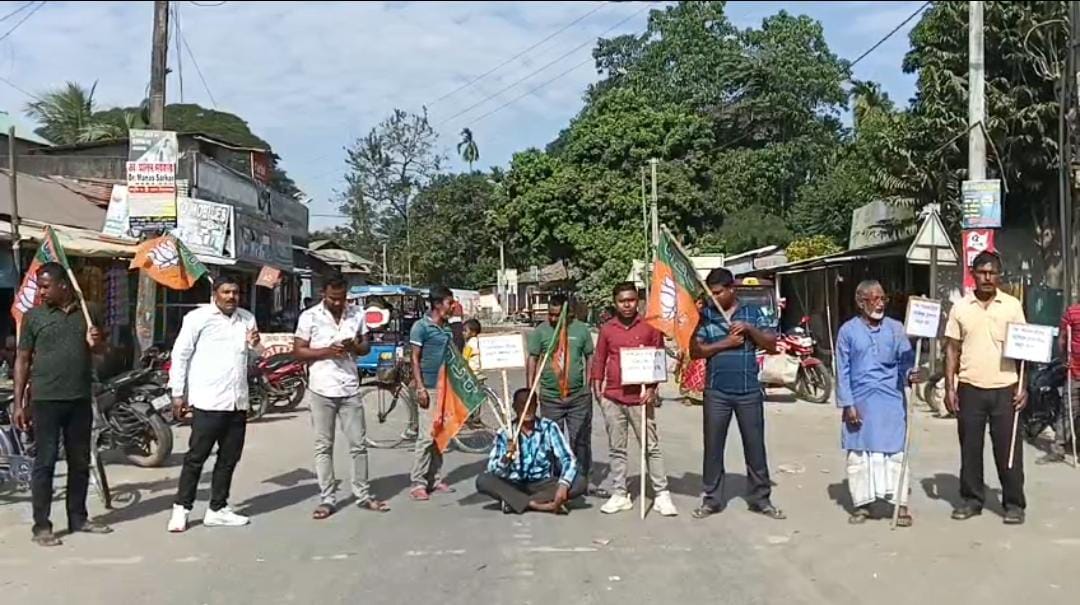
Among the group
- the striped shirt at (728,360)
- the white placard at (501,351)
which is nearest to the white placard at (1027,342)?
the striped shirt at (728,360)

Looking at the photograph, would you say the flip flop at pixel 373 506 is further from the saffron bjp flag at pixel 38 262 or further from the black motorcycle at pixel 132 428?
the black motorcycle at pixel 132 428

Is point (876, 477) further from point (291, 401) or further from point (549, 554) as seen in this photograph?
point (291, 401)

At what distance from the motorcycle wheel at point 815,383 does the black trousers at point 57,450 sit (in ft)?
37.9

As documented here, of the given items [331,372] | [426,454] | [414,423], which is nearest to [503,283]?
[414,423]

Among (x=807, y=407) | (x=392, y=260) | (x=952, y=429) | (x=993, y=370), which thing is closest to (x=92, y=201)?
(x=807, y=407)

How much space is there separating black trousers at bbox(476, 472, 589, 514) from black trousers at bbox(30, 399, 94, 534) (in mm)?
2869

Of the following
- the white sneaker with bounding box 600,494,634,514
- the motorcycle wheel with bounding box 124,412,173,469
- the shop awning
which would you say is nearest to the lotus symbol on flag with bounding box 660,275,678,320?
the white sneaker with bounding box 600,494,634,514

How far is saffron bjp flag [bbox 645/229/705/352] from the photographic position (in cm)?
754

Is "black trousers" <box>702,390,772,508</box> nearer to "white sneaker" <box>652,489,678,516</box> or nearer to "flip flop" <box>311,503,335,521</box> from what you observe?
"white sneaker" <box>652,489,678,516</box>

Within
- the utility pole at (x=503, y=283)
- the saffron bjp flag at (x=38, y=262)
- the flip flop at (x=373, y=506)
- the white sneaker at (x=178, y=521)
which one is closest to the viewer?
the white sneaker at (x=178, y=521)

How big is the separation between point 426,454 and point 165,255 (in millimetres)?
4197

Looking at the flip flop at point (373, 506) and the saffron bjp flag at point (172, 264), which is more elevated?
the saffron bjp flag at point (172, 264)

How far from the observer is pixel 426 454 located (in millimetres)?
8578

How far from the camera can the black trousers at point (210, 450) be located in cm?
723
